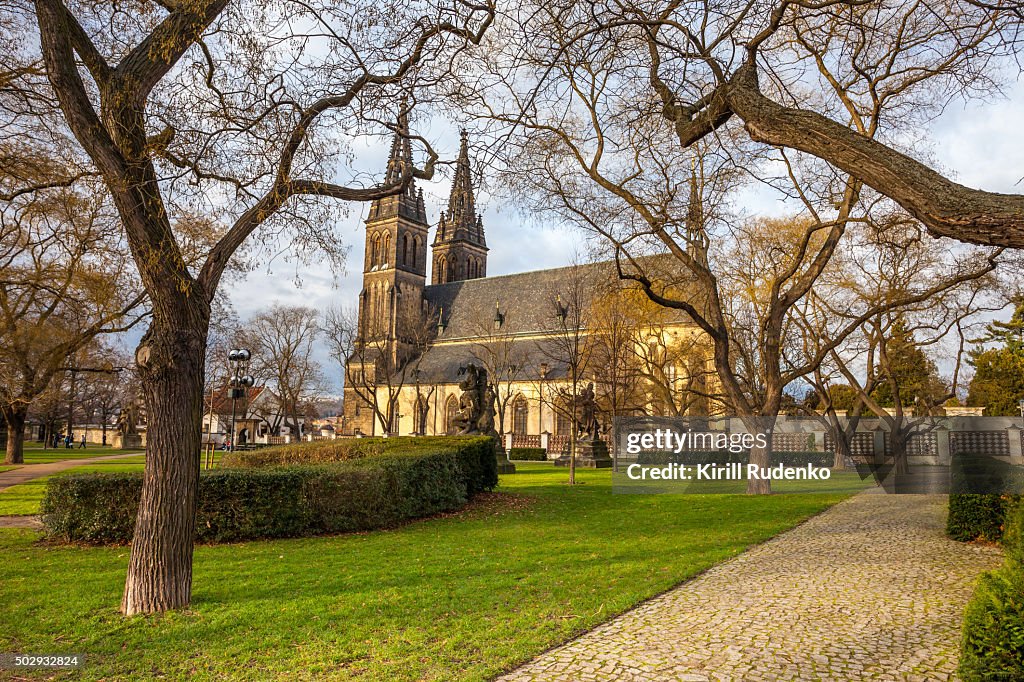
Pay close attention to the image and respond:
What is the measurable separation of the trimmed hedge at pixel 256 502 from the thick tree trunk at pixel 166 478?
3697mm

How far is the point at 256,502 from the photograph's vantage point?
9.70 m

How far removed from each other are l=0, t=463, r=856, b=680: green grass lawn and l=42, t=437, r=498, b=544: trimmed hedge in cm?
42

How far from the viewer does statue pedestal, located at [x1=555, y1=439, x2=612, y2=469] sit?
3023 centimetres

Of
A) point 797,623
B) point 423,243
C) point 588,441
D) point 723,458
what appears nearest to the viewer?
point 797,623

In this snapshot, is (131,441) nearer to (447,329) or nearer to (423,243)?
(447,329)

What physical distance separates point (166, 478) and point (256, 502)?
4.02m

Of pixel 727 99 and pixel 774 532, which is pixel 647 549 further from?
pixel 727 99

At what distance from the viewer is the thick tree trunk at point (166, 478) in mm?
5859

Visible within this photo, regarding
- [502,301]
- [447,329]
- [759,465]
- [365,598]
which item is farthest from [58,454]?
[365,598]

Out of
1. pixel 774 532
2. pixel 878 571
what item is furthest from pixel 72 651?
pixel 774 532

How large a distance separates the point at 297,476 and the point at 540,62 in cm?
683

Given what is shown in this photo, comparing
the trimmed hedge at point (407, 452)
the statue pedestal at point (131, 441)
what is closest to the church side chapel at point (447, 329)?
the statue pedestal at point (131, 441)

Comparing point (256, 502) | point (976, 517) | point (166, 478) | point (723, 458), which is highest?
point (166, 478)

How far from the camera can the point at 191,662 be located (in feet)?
15.7
